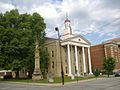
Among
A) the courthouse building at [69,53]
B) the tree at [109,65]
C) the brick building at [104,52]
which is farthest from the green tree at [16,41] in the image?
the brick building at [104,52]

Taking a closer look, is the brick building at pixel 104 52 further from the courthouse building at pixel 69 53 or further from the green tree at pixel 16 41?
the green tree at pixel 16 41

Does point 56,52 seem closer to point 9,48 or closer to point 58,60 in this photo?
point 58,60

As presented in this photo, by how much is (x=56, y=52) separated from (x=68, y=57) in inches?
147

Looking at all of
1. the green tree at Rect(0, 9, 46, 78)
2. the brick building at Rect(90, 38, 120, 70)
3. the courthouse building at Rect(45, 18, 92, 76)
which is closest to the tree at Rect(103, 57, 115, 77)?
the courthouse building at Rect(45, 18, 92, 76)

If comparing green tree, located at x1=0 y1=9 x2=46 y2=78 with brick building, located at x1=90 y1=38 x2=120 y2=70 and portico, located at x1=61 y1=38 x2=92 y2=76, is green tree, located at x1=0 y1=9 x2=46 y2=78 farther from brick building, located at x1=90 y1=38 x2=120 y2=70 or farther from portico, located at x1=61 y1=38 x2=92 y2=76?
brick building, located at x1=90 y1=38 x2=120 y2=70

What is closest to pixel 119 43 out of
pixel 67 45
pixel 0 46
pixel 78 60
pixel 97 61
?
pixel 97 61

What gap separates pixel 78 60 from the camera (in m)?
66.9

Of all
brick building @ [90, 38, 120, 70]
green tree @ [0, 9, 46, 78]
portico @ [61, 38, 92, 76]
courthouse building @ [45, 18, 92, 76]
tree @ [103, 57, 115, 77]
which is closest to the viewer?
green tree @ [0, 9, 46, 78]

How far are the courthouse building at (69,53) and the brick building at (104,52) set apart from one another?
6385 mm

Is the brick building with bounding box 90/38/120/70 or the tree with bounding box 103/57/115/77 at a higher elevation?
the brick building with bounding box 90/38/120/70

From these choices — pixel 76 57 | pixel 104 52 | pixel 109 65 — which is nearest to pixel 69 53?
pixel 76 57

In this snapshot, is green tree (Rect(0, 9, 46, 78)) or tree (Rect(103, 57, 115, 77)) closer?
green tree (Rect(0, 9, 46, 78))

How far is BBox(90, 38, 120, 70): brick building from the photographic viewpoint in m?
71.4

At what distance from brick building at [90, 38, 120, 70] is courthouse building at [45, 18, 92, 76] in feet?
20.9
